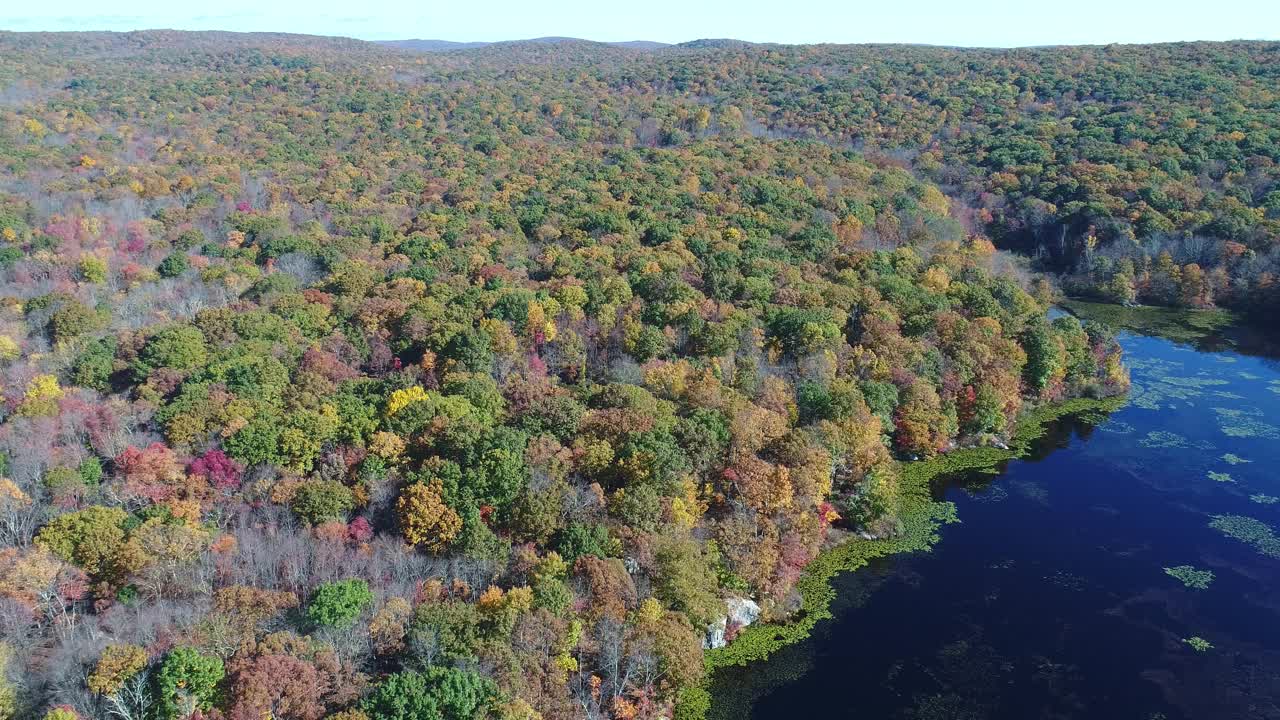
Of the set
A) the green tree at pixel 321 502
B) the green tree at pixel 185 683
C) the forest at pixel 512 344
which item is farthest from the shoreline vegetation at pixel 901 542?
the green tree at pixel 321 502

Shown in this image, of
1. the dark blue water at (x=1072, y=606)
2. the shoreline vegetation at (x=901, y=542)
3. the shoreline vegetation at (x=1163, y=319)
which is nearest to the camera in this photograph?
the dark blue water at (x=1072, y=606)

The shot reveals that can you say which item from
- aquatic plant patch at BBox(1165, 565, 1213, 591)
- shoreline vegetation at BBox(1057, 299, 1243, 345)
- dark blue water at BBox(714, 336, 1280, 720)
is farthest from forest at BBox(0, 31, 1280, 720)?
aquatic plant patch at BBox(1165, 565, 1213, 591)

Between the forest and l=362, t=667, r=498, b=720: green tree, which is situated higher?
the forest

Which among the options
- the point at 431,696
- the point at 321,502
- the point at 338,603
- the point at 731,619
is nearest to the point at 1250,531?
the point at 731,619

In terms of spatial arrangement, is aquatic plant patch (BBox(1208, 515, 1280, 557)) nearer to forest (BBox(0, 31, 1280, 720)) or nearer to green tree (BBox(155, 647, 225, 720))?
forest (BBox(0, 31, 1280, 720))

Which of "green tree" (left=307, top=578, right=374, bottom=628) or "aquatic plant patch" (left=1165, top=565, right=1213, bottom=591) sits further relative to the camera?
"aquatic plant patch" (left=1165, top=565, right=1213, bottom=591)

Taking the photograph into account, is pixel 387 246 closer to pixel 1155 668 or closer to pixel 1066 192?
pixel 1155 668

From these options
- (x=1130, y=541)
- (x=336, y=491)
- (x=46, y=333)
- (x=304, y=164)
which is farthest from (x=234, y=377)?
(x=304, y=164)

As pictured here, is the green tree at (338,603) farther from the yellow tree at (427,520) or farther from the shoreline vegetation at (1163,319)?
the shoreline vegetation at (1163,319)
